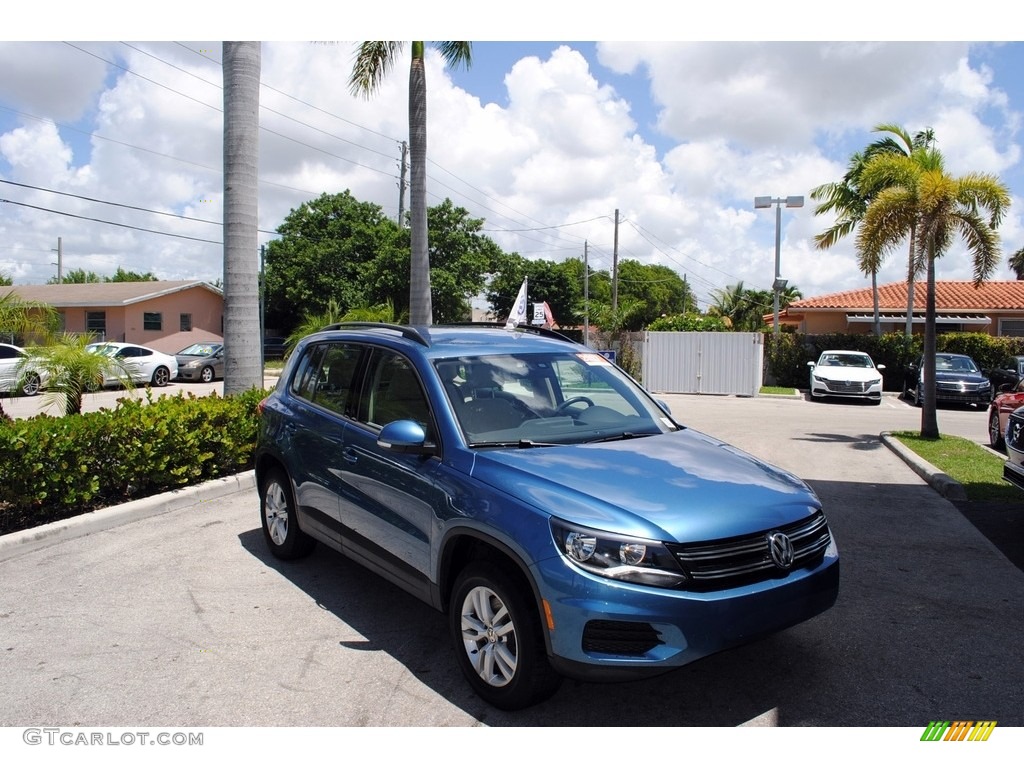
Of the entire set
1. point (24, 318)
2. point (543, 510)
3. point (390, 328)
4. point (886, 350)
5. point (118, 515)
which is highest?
point (24, 318)

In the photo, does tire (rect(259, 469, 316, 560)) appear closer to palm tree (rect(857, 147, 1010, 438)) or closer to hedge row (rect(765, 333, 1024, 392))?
palm tree (rect(857, 147, 1010, 438))

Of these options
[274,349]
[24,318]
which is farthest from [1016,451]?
[274,349]

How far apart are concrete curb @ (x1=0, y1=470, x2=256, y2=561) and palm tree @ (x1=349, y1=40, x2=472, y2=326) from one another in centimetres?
726

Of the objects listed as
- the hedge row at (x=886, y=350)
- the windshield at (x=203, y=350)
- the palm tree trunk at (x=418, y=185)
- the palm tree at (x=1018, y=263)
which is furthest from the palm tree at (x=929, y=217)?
the palm tree at (x=1018, y=263)

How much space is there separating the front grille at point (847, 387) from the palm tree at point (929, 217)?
8.16 metres

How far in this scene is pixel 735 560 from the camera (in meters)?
3.35

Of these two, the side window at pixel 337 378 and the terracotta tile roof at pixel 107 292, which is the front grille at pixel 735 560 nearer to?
the side window at pixel 337 378

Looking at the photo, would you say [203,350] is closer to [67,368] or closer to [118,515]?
[67,368]

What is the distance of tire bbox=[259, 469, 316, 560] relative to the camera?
5.58 meters

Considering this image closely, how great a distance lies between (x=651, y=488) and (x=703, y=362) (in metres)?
21.1

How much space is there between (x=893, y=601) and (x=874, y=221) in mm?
9058

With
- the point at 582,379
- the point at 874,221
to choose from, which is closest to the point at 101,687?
the point at 582,379

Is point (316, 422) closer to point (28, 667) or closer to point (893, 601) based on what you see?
point (28, 667)

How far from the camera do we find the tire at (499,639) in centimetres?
337
